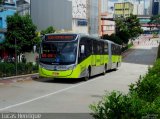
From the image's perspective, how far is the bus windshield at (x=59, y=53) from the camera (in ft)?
70.6

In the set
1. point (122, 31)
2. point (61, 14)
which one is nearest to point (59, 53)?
point (61, 14)

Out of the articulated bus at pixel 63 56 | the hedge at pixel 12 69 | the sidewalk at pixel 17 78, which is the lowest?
the sidewalk at pixel 17 78

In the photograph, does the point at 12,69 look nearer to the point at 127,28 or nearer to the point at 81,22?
the point at 81,22

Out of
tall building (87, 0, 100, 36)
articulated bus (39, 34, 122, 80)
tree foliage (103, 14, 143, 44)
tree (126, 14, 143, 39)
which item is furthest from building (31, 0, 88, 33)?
articulated bus (39, 34, 122, 80)

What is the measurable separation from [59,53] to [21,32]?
Answer: 15.8 m

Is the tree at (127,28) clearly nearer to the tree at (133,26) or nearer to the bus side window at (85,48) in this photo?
the tree at (133,26)

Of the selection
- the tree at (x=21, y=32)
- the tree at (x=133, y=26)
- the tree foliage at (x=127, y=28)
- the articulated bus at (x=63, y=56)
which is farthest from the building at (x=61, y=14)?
the articulated bus at (x=63, y=56)

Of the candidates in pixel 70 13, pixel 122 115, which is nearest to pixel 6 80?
pixel 122 115

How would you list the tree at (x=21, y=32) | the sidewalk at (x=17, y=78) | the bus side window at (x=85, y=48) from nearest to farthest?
the sidewalk at (x=17, y=78), the bus side window at (x=85, y=48), the tree at (x=21, y=32)

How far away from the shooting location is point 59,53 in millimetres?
21578

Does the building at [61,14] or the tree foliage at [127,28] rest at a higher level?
the building at [61,14]

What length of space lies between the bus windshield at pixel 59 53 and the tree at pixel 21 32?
1480cm

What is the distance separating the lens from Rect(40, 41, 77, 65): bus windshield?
847 inches

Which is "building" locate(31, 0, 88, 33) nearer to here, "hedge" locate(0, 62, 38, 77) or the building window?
the building window
